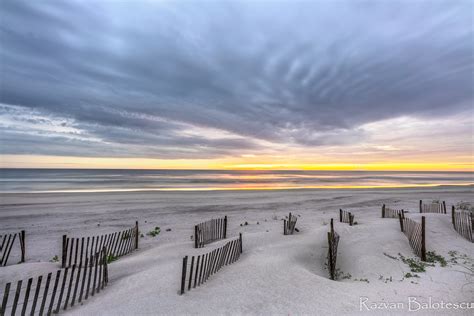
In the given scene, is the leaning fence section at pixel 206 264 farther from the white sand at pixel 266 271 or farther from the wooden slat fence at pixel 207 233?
the wooden slat fence at pixel 207 233

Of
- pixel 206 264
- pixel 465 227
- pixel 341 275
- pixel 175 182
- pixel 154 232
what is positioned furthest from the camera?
pixel 175 182

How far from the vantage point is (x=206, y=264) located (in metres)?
7.85

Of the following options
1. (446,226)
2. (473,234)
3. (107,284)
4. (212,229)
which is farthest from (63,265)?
(473,234)

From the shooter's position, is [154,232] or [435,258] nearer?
[435,258]

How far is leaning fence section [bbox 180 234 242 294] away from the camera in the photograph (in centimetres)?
708

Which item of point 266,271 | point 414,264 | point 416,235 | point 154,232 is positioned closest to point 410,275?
point 414,264

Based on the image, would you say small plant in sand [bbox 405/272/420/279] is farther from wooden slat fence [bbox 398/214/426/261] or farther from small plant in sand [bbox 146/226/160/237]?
small plant in sand [bbox 146/226/160/237]

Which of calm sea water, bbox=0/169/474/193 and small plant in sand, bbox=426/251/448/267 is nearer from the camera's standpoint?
small plant in sand, bbox=426/251/448/267

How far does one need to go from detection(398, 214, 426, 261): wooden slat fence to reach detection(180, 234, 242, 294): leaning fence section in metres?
7.74

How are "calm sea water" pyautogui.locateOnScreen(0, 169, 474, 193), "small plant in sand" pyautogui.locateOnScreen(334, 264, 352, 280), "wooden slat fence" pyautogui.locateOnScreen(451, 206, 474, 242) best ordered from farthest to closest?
"calm sea water" pyautogui.locateOnScreen(0, 169, 474, 193) < "wooden slat fence" pyautogui.locateOnScreen(451, 206, 474, 242) < "small plant in sand" pyautogui.locateOnScreen(334, 264, 352, 280)

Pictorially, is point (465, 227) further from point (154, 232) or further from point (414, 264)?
point (154, 232)

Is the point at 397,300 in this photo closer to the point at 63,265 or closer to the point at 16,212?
the point at 63,265

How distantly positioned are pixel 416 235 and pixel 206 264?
9.88 m

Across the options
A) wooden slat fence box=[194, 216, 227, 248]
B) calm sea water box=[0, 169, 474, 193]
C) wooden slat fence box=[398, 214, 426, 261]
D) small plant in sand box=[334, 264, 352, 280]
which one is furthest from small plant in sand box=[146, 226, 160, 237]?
calm sea water box=[0, 169, 474, 193]
